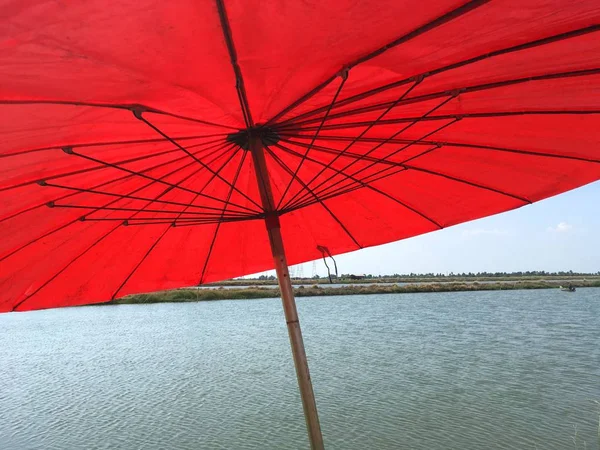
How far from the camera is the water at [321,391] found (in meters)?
7.46

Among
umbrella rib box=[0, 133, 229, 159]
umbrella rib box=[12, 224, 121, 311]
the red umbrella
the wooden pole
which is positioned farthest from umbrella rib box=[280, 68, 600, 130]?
umbrella rib box=[12, 224, 121, 311]

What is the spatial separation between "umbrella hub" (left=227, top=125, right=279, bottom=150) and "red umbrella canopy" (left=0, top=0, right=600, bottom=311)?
0.01 metres

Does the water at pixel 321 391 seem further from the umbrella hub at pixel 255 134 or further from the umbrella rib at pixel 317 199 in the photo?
the umbrella hub at pixel 255 134

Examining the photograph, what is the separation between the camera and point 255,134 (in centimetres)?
185

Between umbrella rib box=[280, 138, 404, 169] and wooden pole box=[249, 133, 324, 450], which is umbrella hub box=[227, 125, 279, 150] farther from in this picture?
umbrella rib box=[280, 138, 404, 169]

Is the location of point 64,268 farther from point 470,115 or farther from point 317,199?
point 470,115

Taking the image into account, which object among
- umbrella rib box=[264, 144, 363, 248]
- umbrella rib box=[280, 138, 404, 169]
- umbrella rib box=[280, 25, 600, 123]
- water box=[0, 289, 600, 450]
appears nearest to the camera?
umbrella rib box=[280, 25, 600, 123]

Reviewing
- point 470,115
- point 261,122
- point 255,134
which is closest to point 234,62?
point 261,122

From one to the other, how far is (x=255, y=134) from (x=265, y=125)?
0.26ft

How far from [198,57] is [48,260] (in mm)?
1853

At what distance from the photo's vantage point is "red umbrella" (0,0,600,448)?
1.01 metres

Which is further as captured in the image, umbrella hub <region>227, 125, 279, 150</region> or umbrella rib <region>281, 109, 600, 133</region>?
umbrella hub <region>227, 125, 279, 150</region>

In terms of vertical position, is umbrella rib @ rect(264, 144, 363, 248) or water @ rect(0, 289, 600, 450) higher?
umbrella rib @ rect(264, 144, 363, 248)

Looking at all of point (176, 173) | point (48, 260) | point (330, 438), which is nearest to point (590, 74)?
point (176, 173)
